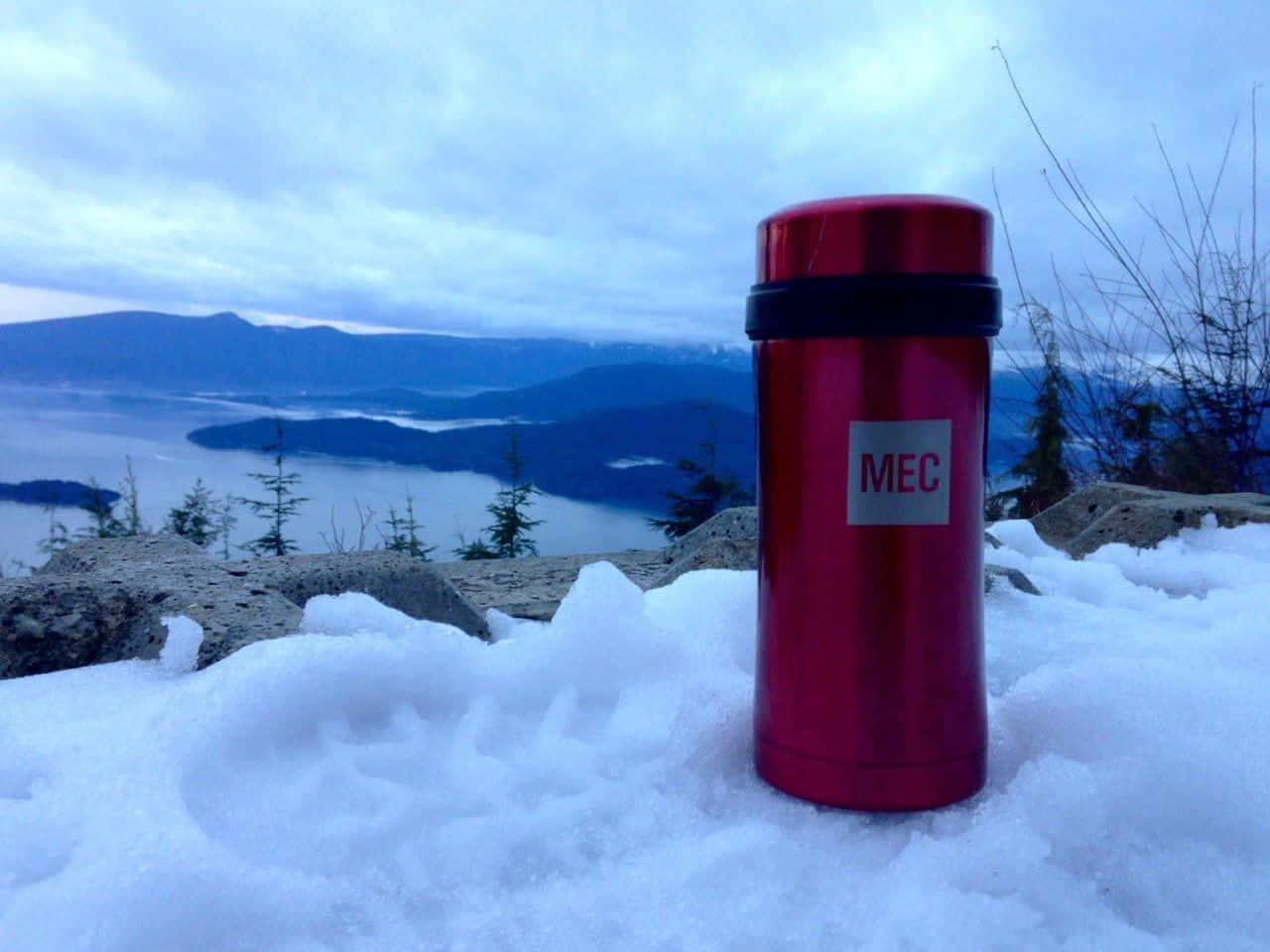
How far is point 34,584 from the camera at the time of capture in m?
1.85

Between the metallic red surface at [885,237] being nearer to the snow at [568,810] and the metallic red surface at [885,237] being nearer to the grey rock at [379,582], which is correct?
the snow at [568,810]

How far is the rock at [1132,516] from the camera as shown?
295 cm

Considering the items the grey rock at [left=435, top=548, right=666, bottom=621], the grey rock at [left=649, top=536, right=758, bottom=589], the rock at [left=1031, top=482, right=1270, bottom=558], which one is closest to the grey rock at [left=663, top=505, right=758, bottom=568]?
the grey rock at [left=435, top=548, right=666, bottom=621]

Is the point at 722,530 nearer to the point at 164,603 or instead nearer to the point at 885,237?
the point at 164,603

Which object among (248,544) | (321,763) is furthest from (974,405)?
(248,544)

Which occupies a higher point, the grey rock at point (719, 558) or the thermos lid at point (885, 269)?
the thermos lid at point (885, 269)

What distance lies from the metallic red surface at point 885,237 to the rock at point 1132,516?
2.04m

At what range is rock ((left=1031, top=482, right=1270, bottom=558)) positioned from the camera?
2953 millimetres

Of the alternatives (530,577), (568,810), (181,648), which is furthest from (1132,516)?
(181,648)

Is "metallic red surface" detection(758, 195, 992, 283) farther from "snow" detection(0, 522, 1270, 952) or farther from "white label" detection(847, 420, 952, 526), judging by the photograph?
"snow" detection(0, 522, 1270, 952)

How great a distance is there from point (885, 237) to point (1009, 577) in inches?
54.6

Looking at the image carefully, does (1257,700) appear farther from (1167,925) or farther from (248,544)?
(248,544)

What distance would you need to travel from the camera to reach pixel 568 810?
123 cm

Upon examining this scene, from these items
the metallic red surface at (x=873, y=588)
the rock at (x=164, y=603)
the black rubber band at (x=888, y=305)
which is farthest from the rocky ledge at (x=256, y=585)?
the black rubber band at (x=888, y=305)
